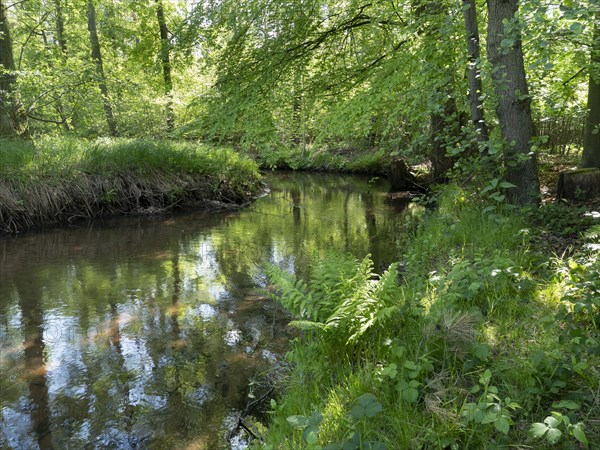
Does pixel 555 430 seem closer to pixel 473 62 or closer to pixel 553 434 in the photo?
pixel 553 434

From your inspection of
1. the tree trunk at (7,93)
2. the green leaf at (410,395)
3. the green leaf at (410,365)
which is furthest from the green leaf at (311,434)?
the tree trunk at (7,93)

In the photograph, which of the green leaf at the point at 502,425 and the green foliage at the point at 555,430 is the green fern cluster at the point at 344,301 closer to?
the green leaf at the point at 502,425

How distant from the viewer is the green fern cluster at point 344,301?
3475 millimetres

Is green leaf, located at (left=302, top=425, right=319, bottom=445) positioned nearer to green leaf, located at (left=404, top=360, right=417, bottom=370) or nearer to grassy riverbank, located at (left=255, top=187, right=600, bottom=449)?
grassy riverbank, located at (left=255, top=187, right=600, bottom=449)

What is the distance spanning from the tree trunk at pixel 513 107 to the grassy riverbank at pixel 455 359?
3.74 feet

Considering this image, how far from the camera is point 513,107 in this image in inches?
225

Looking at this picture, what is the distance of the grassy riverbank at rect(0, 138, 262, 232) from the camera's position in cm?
1057

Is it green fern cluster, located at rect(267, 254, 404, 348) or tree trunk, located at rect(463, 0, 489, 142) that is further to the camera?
tree trunk, located at rect(463, 0, 489, 142)

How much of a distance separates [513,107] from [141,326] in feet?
17.4

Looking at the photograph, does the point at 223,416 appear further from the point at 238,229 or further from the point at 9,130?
the point at 9,130

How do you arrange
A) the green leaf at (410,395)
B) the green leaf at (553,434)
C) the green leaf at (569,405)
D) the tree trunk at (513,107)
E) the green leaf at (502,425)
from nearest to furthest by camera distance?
1. the green leaf at (553,434)
2. the green leaf at (502,425)
3. the green leaf at (569,405)
4. the green leaf at (410,395)
5. the tree trunk at (513,107)

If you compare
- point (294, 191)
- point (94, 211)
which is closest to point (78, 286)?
point (94, 211)

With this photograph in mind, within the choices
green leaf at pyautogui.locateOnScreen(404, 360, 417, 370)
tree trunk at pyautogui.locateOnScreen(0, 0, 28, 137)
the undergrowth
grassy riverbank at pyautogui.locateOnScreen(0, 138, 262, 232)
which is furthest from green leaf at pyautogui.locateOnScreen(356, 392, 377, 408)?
the undergrowth

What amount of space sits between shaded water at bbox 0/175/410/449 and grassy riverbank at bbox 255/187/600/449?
2.83 ft
